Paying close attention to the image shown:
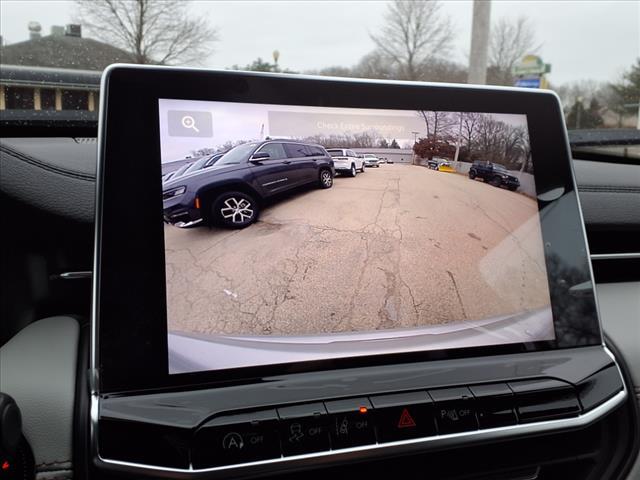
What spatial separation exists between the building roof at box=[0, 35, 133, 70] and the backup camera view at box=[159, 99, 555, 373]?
1145mm

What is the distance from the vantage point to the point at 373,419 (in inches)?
48.6

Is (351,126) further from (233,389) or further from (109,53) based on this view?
(109,53)

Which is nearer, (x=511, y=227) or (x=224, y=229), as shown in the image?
(x=224, y=229)

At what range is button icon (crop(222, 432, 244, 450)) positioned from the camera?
45.3 inches

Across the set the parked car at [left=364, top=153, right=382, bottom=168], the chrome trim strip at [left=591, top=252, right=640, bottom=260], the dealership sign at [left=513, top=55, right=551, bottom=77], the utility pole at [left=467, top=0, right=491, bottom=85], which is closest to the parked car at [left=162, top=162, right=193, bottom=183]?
the parked car at [left=364, top=153, right=382, bottom=168]

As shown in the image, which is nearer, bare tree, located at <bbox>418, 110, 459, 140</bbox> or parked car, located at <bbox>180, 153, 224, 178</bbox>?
parked car, located at <bbox>180, 153, 224, 178</bbox>

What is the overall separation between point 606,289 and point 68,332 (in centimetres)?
180

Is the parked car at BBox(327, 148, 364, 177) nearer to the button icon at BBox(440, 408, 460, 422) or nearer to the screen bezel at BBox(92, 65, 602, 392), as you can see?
the screen bezel at BBox(92, 65, 602, 392)

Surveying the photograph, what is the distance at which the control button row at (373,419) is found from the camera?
1.15 m

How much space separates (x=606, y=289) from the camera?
1.92 meters

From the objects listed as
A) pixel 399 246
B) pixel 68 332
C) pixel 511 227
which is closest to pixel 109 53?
pixel 68 332

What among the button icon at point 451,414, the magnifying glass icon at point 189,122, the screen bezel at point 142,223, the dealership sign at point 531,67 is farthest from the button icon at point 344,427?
the dealership sign at point 531,67

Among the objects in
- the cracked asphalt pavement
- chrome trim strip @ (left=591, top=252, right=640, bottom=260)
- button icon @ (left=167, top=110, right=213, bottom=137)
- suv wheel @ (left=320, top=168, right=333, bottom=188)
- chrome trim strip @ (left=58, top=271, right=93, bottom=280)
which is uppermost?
button icon @ (left=167, top=110, right=213, bottom=137)

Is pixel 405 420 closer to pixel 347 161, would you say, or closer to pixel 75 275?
pixel 347 161
